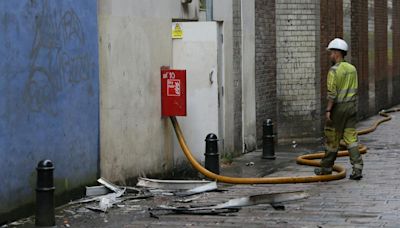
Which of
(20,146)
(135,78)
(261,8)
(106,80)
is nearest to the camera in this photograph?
(20,146)

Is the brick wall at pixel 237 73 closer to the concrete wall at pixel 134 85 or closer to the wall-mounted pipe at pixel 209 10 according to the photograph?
the wall-mounted pipe at pixel 209 10

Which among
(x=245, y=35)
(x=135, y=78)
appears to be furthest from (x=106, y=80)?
(x=245, y=35)

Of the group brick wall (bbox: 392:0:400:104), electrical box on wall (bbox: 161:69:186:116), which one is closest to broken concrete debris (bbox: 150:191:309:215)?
electrical box on wall (bbox: 161:69:186:116)

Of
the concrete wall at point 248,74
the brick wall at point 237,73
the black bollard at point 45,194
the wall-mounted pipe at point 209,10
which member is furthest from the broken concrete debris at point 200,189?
the concrete wall at point 248,74

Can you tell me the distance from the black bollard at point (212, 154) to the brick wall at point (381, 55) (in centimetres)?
1632

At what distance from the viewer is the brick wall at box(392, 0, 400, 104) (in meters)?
32.5

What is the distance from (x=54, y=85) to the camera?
10.4m

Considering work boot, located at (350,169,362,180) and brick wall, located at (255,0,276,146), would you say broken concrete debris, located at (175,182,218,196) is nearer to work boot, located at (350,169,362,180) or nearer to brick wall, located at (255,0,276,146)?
work boot, located at (350,169,362,180)

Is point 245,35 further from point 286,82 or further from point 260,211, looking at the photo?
point 260,211

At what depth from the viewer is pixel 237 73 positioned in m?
16.6

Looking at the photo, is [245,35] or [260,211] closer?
[260,211]

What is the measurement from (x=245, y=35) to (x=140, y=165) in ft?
17.2

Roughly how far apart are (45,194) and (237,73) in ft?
26.0

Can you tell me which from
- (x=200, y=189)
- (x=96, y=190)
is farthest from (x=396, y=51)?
(x=96, y=190)
